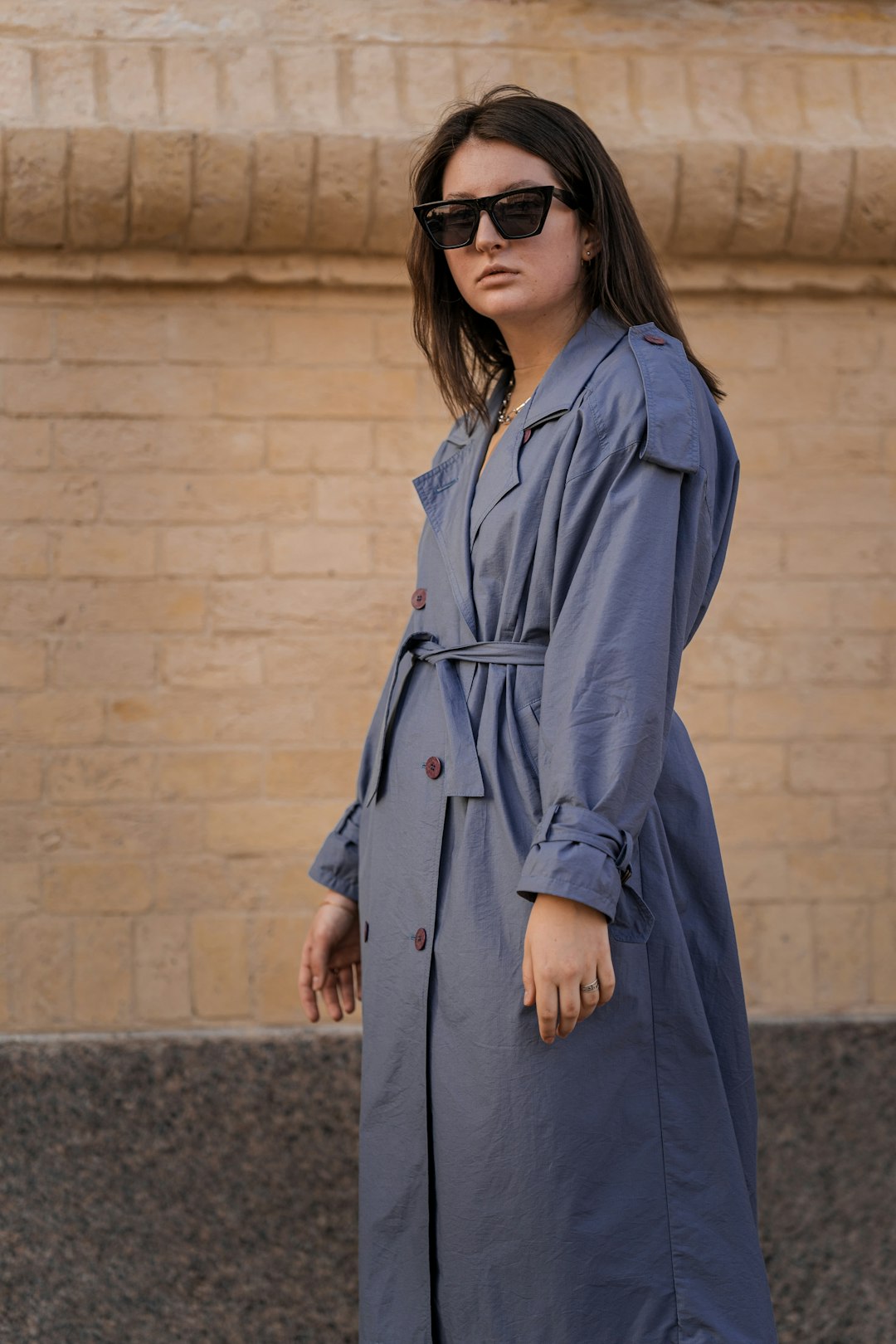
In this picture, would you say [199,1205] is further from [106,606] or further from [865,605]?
[865,605]

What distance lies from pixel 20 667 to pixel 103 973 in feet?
2.72

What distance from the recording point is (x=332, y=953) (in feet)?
7.86

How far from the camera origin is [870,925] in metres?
3.71

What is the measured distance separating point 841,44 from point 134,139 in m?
1.92

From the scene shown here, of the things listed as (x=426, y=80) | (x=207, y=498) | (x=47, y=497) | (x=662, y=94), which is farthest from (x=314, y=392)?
(x=662, y=94)

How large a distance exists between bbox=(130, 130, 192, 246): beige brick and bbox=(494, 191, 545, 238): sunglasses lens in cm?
175

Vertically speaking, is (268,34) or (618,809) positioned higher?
(268,34)

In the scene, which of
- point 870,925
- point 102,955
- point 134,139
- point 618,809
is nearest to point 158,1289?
point 102,955

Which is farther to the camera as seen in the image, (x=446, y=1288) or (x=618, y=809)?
(x=446, y=1288)

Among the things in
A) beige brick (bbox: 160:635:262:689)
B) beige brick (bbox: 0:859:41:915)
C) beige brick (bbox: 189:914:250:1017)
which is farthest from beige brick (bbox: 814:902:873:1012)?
beige brick (bbox: 0:859:41:915)

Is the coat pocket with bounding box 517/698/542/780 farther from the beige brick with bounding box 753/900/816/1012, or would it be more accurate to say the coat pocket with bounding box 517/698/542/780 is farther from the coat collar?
the beige brick with bounding box 753/900/816/1012

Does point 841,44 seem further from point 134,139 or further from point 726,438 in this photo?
point 726,438

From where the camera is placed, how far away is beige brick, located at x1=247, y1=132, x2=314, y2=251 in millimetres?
3469

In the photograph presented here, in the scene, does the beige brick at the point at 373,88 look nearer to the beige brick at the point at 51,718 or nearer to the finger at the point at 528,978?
the beige brick at the point at 51,718
